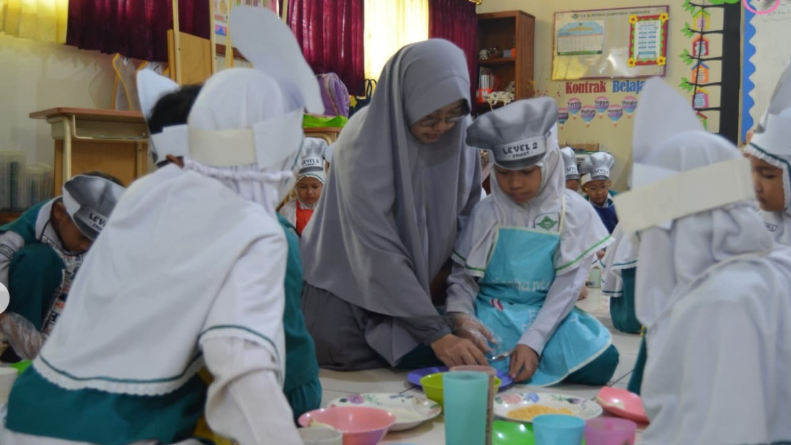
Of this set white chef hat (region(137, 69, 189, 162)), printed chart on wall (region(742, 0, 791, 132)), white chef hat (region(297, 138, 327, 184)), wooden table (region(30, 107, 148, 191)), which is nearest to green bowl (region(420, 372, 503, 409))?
white chef hat (region(137, 69, 189, 162))

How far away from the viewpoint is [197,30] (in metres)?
4.91

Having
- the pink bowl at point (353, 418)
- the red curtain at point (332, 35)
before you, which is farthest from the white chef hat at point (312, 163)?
the pink bowl at point (353, 418)

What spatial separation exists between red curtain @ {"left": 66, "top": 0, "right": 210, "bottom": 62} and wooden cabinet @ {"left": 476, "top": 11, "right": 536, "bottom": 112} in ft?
11.4

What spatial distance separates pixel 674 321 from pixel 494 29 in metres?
6.95

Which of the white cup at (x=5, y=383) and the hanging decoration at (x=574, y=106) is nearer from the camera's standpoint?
the white cup at (x=5, y=383)

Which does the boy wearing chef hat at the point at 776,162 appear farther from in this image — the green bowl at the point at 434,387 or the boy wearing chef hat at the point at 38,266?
the boy wearing chef hat at the point at 38,266

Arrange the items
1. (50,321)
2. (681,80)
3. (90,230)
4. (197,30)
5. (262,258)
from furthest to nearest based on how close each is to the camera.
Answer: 1. (681,80)
2. (197,30)
3. (50,321)
4. (90,230)
5. (262,258)

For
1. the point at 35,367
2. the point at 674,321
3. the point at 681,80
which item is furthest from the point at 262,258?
the point at 681,80

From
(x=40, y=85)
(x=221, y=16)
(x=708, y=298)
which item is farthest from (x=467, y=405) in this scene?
(x=221, y=16)

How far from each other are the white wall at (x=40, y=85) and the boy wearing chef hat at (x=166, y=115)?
8.89 feet

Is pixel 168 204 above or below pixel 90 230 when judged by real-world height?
above

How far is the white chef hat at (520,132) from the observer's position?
239 cm

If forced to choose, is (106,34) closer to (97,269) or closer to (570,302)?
(570,302)

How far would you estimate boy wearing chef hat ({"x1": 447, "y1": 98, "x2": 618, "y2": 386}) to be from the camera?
2355 mm
